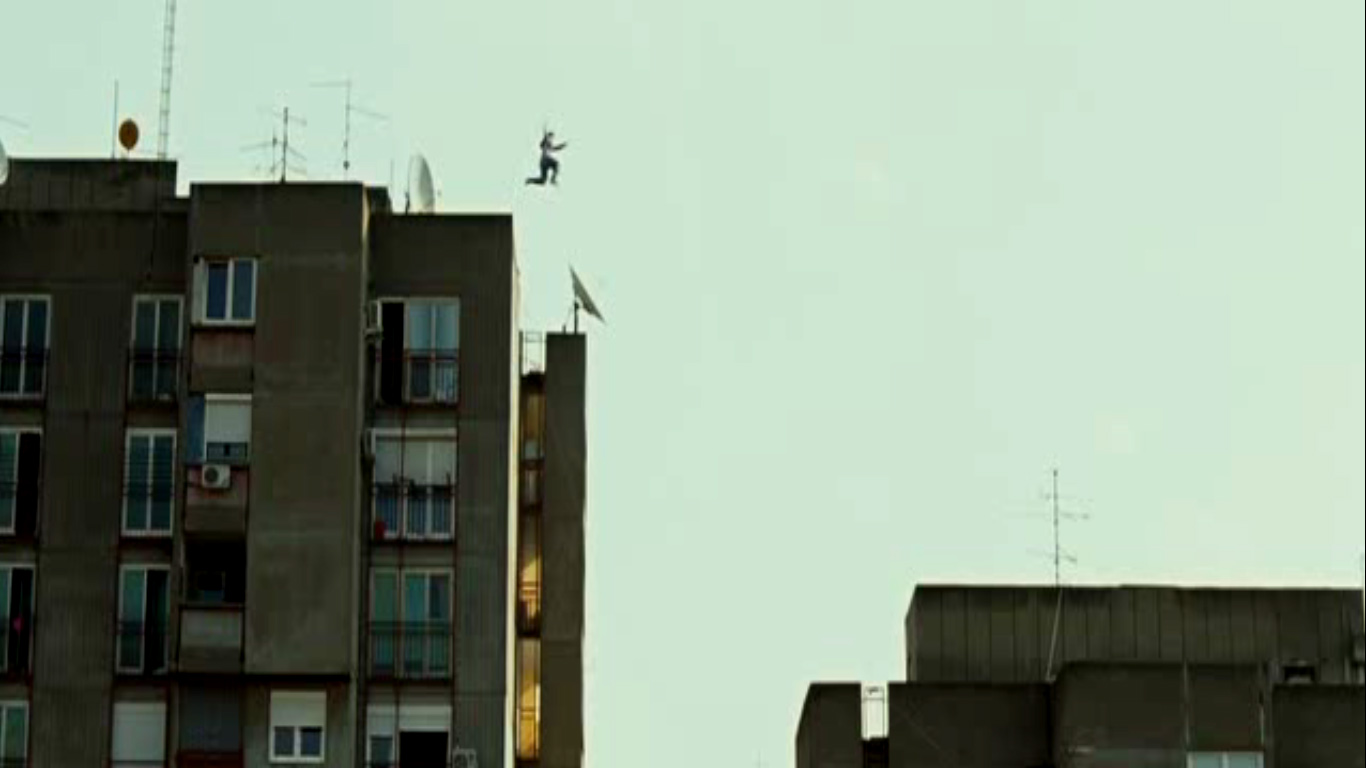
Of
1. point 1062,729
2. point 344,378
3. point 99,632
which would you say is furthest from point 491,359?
point 1062,729

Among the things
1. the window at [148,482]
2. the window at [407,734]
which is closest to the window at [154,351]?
the window at [148,482]

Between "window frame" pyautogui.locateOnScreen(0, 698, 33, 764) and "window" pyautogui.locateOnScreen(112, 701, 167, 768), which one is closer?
Result: "window frame" pyautogui.locateOnScreen(0, 698, 33, 764)

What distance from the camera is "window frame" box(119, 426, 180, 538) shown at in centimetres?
8906

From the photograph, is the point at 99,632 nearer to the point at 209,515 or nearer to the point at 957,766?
the point at 209,515

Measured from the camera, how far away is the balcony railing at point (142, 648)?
289 ft

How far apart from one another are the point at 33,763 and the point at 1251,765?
95.0ft

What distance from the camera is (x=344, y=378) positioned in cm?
8781

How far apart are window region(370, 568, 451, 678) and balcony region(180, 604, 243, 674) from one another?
3599 millimetres

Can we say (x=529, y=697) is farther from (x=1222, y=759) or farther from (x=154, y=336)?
(x=1222, y=759)

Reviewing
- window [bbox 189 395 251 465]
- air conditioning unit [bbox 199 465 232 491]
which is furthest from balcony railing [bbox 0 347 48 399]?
air conditioning unit [bbox 199 465 232 491]

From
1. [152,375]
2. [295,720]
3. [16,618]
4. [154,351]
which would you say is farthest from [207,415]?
[295,720]

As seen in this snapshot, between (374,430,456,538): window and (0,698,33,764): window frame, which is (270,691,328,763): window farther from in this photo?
(0,698,33,764): window frame

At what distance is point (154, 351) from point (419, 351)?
21.7 feet

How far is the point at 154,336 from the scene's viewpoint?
9075cm
